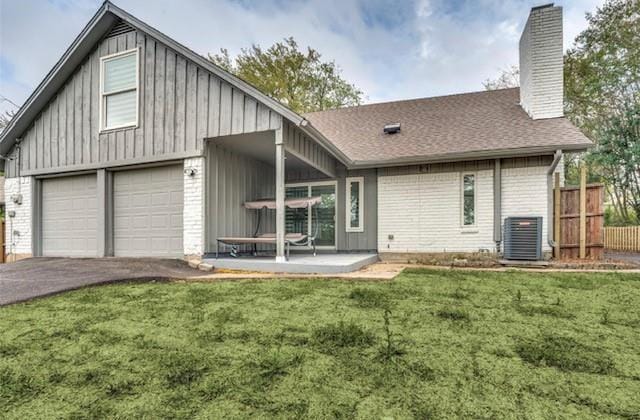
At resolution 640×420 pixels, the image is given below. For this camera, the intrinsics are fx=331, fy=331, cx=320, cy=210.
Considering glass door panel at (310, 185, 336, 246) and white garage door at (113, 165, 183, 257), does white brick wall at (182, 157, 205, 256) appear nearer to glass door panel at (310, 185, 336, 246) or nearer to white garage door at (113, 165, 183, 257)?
white garage door at (113, 165, 183, 257)

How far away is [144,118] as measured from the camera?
6.89 meters

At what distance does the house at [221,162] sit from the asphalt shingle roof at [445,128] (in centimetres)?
7

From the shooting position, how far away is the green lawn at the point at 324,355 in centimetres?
176

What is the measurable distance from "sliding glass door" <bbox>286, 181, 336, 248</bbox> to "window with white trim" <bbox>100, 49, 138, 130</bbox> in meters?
4.22

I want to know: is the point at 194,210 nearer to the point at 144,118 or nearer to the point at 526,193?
the point at 144,118

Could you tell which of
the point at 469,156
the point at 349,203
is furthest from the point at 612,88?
the point at 349,203

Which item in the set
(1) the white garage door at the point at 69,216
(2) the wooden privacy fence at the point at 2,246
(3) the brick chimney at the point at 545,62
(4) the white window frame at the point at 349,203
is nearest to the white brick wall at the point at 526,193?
(3) the brick chimney at the point at 545,62

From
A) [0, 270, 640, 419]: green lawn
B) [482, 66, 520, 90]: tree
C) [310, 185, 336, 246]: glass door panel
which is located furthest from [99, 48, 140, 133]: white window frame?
[482, 66, 520, 90]: tree

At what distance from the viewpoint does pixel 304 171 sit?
9.07 metres

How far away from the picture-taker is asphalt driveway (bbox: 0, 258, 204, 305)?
414cm

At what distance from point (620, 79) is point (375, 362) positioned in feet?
55.1

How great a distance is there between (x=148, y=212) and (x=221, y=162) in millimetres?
1863

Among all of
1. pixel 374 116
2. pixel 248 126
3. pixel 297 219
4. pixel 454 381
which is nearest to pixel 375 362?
pixel 454 381

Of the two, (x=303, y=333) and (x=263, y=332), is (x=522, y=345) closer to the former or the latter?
(x=303, y=333)
